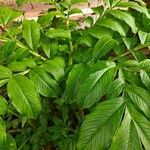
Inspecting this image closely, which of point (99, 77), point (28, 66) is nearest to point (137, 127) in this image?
point (99, 77)

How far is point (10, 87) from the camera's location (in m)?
1.24

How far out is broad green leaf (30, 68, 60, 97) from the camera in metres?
1.35

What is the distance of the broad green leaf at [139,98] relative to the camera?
1134 mm

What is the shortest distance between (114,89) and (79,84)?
0.17 meters

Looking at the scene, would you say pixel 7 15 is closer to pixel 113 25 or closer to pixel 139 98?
pixel 113 25

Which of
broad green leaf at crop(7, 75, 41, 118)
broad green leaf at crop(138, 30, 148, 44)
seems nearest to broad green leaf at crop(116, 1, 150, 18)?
broad green leaf at crop(138, 30, 148, 44)

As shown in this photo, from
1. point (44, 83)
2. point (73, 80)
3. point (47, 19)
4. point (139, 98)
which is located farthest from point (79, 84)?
point (47, 19)

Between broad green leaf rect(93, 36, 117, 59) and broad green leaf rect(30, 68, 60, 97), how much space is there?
241 mm

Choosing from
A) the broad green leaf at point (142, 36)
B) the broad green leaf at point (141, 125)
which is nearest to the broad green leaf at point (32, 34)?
the broad green leaf at point (142, 36)

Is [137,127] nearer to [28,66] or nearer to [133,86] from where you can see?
[133,86]

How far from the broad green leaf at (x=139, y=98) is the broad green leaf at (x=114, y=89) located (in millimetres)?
30

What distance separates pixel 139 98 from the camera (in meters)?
1.16

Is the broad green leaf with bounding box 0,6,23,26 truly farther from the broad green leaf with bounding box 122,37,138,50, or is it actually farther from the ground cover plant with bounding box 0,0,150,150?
the broad green leaf with bounding box 122,37,138,50

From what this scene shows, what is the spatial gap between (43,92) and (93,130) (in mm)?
338
